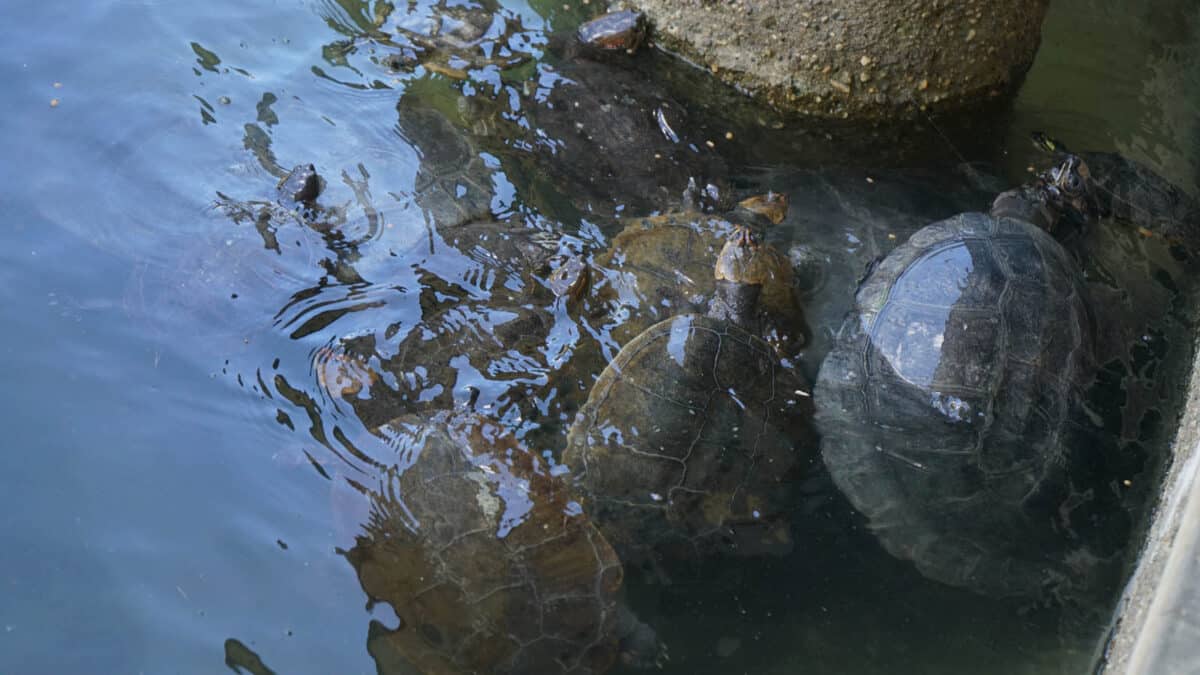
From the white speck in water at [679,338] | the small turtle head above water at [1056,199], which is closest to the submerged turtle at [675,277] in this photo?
the white speck in water at [679,338]

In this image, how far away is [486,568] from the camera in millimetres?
3070

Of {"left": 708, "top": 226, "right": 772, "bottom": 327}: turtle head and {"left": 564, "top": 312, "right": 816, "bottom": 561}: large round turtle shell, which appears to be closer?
{"left": 564, "top": 312, "right": 816, "bottom": 561}: large round turtle shell

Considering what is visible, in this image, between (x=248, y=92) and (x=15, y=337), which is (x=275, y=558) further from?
(x=248, y=92)

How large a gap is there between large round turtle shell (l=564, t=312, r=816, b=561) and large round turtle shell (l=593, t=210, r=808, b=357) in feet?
1.25

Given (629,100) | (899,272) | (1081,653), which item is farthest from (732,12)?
(1081,653)

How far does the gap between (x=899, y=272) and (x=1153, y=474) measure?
1.25 m

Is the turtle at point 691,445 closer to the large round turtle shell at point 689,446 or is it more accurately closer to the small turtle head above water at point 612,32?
the large round turtle shell at point 689,446

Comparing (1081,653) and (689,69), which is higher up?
(689,69)

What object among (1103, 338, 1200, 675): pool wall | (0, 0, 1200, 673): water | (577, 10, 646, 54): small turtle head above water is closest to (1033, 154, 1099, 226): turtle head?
(0, 0, 1200, 673): water

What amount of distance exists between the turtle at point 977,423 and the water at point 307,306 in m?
0.17

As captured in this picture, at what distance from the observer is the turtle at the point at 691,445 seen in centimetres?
334

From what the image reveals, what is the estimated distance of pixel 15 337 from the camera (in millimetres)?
3947

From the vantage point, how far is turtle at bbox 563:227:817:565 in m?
3.34

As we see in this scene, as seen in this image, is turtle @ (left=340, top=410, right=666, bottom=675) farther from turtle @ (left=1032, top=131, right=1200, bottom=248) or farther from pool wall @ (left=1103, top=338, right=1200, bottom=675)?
turtle @ (left=1032, top=131, right=1200, bottom=248)
